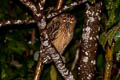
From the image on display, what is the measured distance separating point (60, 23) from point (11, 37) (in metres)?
0.73

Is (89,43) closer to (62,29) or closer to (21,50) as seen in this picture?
(62,29)

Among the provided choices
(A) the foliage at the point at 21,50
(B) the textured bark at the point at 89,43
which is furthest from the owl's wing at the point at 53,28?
(B) the textured bark at the point at 89,43

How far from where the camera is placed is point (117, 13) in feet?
8.64

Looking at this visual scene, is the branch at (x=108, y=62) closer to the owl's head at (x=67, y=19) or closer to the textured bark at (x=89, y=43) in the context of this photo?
the textured bark at (x=89, y=43)

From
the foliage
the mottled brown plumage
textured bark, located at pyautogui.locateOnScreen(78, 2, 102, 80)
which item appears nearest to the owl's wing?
the mottled brown plumage

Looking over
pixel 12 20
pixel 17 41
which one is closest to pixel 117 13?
pixel 12 20

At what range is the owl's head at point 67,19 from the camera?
366 cm

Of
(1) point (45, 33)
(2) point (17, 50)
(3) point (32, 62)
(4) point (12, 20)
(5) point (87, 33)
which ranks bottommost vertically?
(3) point (32, 62)

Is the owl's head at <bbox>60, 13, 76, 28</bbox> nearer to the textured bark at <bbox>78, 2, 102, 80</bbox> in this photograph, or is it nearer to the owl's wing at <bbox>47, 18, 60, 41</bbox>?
the owl's wing at <bbox>47, 18, 60, 41</bbox>

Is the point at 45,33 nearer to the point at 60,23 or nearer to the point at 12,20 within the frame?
the point at 12,20

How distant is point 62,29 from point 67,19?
0.52ft

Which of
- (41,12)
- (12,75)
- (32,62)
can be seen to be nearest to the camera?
(41,12)

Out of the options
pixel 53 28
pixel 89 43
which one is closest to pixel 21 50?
pixel 53 28

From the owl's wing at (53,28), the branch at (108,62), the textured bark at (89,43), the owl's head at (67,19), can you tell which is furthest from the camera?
the owl's head at (67,19)
